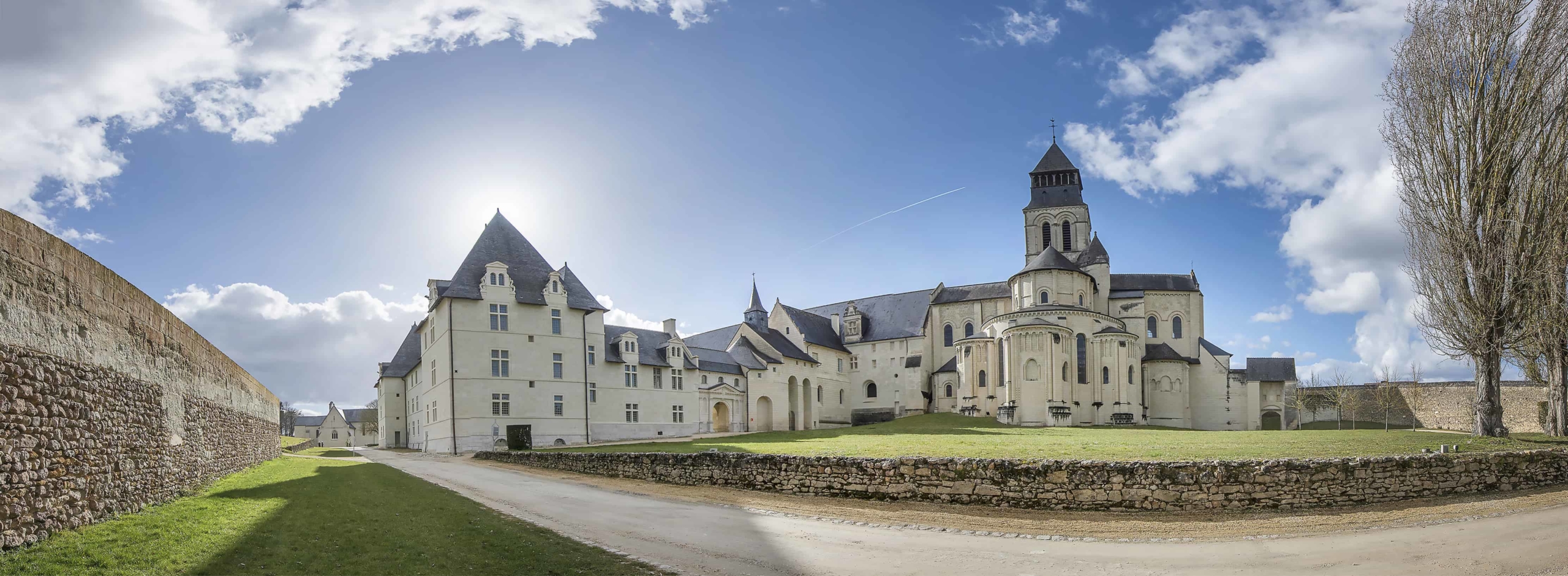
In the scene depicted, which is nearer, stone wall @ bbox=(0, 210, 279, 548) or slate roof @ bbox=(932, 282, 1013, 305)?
stone wall @ bbox=(0, 210, 279, 548)

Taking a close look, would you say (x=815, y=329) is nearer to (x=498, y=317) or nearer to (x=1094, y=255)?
(x=1094, y=255)

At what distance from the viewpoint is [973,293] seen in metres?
68.5

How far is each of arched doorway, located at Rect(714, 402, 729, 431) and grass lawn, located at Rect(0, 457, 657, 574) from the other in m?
37.2

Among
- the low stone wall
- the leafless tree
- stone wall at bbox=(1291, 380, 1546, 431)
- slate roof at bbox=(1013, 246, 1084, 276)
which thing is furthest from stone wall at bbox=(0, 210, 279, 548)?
stone wall at bbox=(1291, 380, 1546, 431)

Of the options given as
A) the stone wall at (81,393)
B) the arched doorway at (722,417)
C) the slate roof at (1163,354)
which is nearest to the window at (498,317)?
the arched doorway at (722,417)

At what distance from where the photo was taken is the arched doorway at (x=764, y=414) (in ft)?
186

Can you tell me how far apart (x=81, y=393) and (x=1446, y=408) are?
2928 inches

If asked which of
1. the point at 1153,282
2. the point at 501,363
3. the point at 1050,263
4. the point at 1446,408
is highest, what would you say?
the point at 1050,263

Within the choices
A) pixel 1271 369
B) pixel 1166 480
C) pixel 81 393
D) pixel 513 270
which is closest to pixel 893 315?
pixel 1271 369

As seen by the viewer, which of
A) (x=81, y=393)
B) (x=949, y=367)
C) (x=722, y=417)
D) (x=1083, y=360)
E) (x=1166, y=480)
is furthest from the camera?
(x=949, y=367)

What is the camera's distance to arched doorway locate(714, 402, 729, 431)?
54.1 m

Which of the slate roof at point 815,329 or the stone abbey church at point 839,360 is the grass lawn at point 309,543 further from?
the slate roof at point 815,329

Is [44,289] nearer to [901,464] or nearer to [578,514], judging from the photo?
[578,514]

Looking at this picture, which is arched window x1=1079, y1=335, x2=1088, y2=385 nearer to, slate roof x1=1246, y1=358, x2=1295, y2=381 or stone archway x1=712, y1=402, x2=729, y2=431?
slate roof x1=1246, y1=358, x2=1295, y2=381
